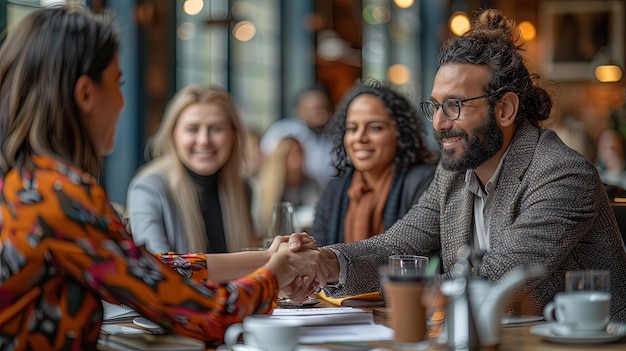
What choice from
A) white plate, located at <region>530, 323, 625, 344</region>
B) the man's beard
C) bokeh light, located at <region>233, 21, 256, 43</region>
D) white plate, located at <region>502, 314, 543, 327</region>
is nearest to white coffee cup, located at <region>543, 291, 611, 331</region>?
white plate, located at <region>530, 323, 625, 344</region>

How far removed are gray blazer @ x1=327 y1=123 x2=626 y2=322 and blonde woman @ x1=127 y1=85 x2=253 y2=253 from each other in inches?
49.5

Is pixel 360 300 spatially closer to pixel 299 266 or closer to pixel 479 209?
pixel 299 266

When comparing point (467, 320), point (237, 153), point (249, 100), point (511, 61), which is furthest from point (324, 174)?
point (467, 320)

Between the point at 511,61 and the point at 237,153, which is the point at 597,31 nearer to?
the point at 237,153

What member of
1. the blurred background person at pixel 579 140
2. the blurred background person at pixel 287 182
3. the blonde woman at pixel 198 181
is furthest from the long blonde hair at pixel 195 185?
the blurred background person at pixel 579 140

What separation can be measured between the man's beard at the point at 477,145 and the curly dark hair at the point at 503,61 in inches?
3.1

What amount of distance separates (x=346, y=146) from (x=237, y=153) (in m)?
0.48

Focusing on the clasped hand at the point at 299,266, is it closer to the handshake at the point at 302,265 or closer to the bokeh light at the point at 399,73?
the handshake at the point at 302,265

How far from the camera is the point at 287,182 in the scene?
761 centimetres

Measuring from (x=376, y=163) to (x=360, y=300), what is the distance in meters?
1.53

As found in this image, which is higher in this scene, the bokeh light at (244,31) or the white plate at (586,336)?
the bokeh light at (244,31)

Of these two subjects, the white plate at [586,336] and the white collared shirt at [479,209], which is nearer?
the white plate at [586,336]

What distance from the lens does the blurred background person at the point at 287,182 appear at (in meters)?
7.01

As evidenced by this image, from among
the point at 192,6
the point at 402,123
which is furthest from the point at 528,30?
the point at 402,123
